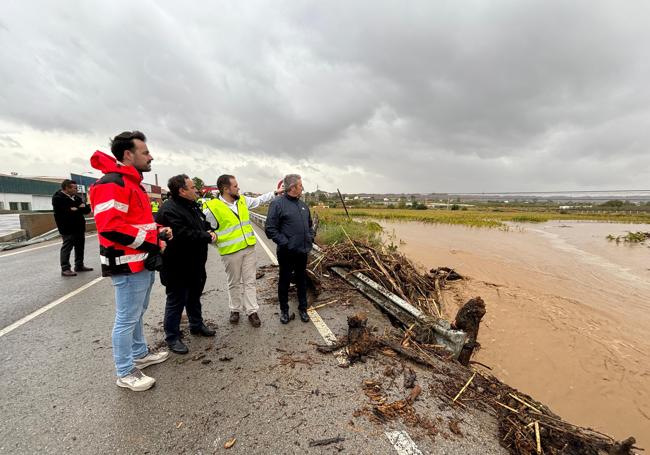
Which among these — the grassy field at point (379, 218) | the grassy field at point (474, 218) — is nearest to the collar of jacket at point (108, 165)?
the grassy field at point (379, 218)

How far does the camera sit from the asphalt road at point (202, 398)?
6.48 ft

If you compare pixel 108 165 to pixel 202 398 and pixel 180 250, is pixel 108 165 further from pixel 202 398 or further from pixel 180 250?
pixel 202 398

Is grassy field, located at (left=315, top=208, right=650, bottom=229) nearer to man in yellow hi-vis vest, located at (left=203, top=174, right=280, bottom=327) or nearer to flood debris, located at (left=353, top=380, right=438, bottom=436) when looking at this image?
man in yellow hi-vis vest, located at (left=203, top=174, right=280, bottom=327)

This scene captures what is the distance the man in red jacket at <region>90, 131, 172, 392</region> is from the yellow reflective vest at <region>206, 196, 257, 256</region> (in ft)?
3.31

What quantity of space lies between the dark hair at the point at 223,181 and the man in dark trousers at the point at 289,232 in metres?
0.65

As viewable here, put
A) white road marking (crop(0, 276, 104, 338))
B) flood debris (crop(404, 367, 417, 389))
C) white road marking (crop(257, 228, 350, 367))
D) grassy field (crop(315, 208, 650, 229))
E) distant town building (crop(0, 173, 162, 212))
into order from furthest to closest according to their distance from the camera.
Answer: distant town building (crop(0, 173, 162, 212))
grassy field (crop(315, 208, 650, 229))
white road marking (crop(0, 276, 104, 338))
white road marking (crop(257, 228, 350, 367))
flood debris (crop(404, 367, 417, 389))

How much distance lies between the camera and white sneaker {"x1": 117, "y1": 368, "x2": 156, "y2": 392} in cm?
248

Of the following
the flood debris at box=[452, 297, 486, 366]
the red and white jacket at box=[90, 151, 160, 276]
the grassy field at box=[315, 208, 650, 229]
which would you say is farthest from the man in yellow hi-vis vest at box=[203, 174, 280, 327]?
the grassy field at box=[315, 208, 650, 229]

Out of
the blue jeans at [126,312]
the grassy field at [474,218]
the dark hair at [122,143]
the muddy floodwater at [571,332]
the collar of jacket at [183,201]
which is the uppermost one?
the dark hair at [122,143]

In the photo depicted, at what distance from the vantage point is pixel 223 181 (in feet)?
12.3

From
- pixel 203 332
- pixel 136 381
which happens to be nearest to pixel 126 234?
pixel 136 381

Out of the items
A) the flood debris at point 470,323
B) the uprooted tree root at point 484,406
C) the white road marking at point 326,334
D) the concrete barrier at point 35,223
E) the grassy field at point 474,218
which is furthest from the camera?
the grassy field at point 474,218

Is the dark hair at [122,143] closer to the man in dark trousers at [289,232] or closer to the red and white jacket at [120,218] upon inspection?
the red and white jacket at [120,218]

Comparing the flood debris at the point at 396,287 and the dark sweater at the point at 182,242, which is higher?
the dark sweater at the point at 182,242
